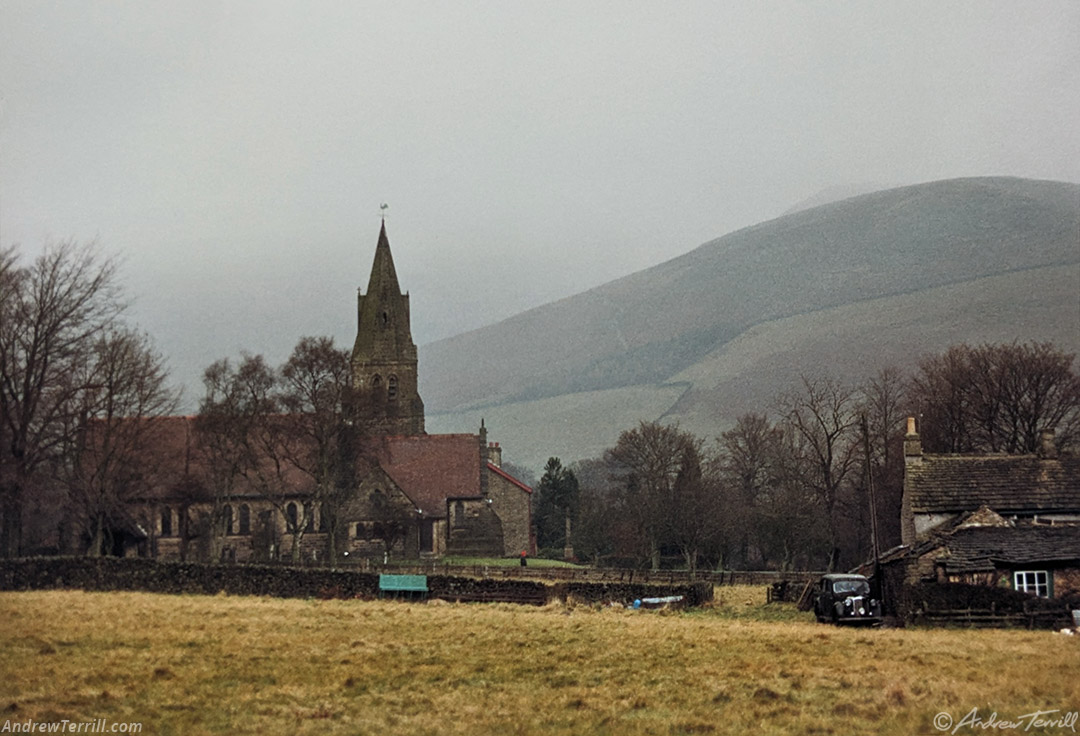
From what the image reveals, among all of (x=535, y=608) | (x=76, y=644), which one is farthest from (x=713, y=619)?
(x=76, y=644)

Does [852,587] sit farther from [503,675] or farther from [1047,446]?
[503,675]

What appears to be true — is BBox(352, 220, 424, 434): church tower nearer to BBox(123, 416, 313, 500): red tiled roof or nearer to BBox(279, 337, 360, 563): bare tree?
BBox(123, 416, 313, 500): red tiled roof

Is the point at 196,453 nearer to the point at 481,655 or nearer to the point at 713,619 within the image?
the point at 713,619

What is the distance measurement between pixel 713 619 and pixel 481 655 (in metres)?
13.8

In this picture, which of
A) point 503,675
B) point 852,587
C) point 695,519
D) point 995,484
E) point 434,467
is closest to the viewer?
point 503,675

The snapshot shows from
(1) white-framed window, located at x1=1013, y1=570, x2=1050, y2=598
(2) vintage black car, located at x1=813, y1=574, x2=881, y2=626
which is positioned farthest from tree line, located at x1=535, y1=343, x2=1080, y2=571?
(1) white-framed window, located at x1=1013, y1=570, x2=1050, y2=598

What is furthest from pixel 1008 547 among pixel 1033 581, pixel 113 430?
pixel 113 430

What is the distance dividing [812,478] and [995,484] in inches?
1684

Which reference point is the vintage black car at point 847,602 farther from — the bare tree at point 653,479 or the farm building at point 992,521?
the bare tree at point 653,479

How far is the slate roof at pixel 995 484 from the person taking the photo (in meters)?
43.9

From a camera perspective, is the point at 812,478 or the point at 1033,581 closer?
the point at 1033,581

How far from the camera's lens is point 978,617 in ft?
109

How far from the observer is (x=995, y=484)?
44812 mm

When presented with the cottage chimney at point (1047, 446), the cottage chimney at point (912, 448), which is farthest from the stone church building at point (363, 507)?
the cottage chimney at point (1047, 446)
